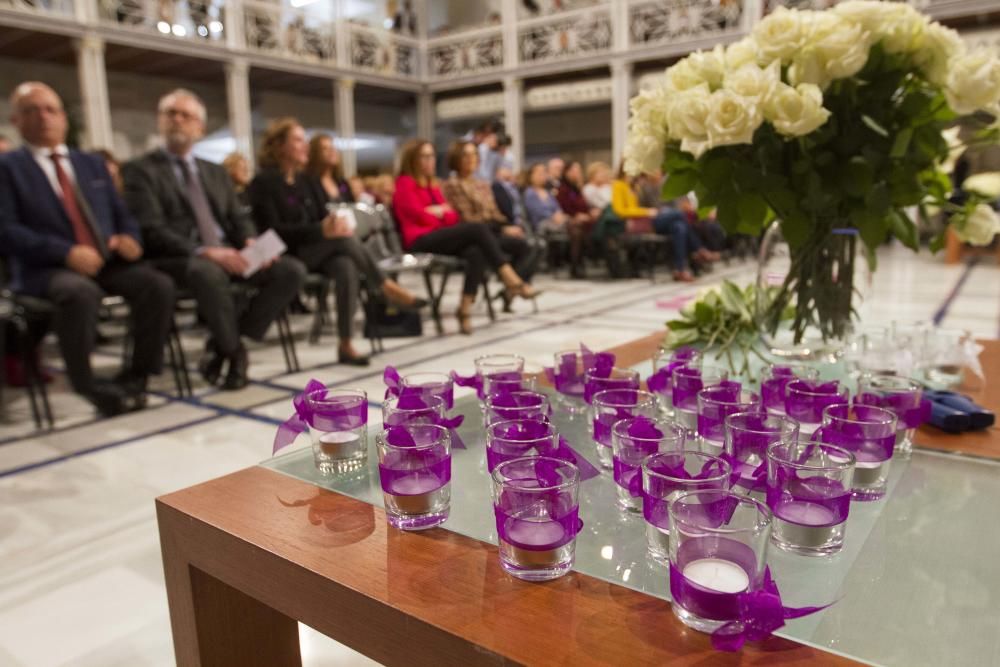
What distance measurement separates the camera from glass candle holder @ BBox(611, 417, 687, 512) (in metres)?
0.84

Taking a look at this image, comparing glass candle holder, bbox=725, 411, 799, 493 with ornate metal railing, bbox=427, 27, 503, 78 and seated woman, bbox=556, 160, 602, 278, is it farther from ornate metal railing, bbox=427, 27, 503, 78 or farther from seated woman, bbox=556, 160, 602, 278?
ornate metal railing, bbox=427, 27, 503, 78

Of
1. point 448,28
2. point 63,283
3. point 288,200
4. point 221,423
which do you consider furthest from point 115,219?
point 448,28

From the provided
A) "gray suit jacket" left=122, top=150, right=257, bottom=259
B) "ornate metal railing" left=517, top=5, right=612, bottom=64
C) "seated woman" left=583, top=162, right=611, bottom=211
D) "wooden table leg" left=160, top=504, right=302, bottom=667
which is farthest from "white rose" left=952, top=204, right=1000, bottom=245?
"ornate metal railing" left=517, top=5, right=612, bottom=64

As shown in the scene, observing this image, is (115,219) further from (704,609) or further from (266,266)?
(704,609)

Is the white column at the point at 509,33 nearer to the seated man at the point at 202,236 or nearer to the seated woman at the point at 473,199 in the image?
the seated woman at the point at 473,199

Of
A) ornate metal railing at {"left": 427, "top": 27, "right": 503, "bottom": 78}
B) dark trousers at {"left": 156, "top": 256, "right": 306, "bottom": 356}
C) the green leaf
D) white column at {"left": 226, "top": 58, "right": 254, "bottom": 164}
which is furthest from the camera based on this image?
ornate metal railing at {"left": 427, "top": 27, "right": 503, "bottom": 78}

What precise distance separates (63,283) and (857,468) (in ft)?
8.82

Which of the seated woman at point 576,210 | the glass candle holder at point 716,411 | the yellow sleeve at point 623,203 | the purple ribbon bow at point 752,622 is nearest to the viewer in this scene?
the purple ribbon bow at point 752,622

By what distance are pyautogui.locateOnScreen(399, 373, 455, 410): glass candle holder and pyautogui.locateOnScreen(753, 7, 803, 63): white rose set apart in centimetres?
76

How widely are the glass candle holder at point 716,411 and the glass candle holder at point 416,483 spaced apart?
1.22ft

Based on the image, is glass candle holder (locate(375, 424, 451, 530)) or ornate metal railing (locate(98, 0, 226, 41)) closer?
glass candle holder (locate(375, 424, 451, 530))

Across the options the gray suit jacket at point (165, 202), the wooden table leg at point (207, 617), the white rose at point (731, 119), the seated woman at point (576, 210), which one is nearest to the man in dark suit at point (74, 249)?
the gray suit jacket at point (165, 202)

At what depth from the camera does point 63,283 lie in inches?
104

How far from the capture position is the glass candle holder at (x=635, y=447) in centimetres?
84
